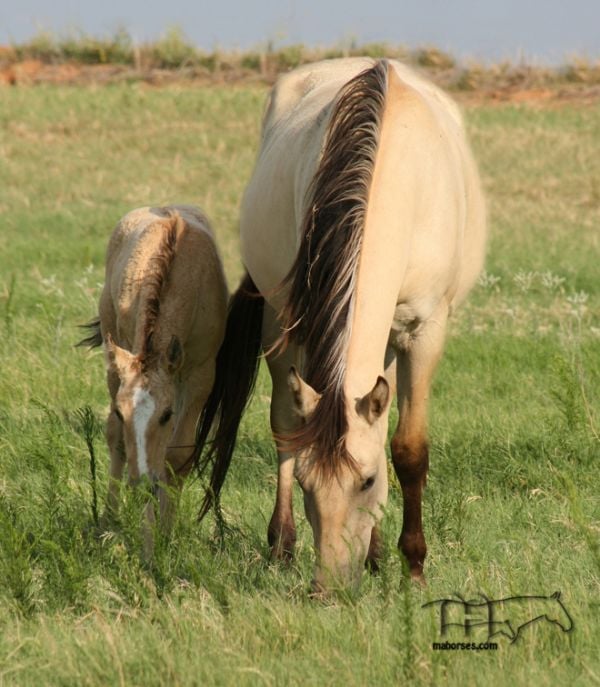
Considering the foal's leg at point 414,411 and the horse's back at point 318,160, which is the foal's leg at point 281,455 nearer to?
the horse's back at point 318,160

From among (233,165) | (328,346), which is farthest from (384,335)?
(233,165)

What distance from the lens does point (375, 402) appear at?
3525 mm

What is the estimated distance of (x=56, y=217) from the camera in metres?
13.0

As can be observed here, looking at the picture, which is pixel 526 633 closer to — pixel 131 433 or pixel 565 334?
pixel 131 433

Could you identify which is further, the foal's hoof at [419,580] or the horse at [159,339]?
the horse at [159,339]

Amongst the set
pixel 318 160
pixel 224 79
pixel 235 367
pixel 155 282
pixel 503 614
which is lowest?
pixel 224 79

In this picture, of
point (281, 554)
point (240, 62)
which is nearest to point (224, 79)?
point (240, 62)

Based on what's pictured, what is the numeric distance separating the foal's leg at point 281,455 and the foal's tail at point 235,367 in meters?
0.07

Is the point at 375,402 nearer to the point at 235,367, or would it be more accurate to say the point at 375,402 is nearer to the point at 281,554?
the point at 281,554

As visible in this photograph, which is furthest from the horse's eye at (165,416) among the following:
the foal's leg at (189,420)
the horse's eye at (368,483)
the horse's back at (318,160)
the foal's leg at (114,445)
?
the horse's eye at (368,483)

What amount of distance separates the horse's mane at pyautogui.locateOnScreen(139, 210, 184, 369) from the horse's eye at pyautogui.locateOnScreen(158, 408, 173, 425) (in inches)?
7.6

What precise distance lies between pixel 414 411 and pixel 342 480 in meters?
1.01

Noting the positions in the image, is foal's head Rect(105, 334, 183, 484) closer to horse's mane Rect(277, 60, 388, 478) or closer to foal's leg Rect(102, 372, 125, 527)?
foal's leg Rect(102, 372, 125, 527)

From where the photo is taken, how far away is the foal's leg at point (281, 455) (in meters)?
4.81
